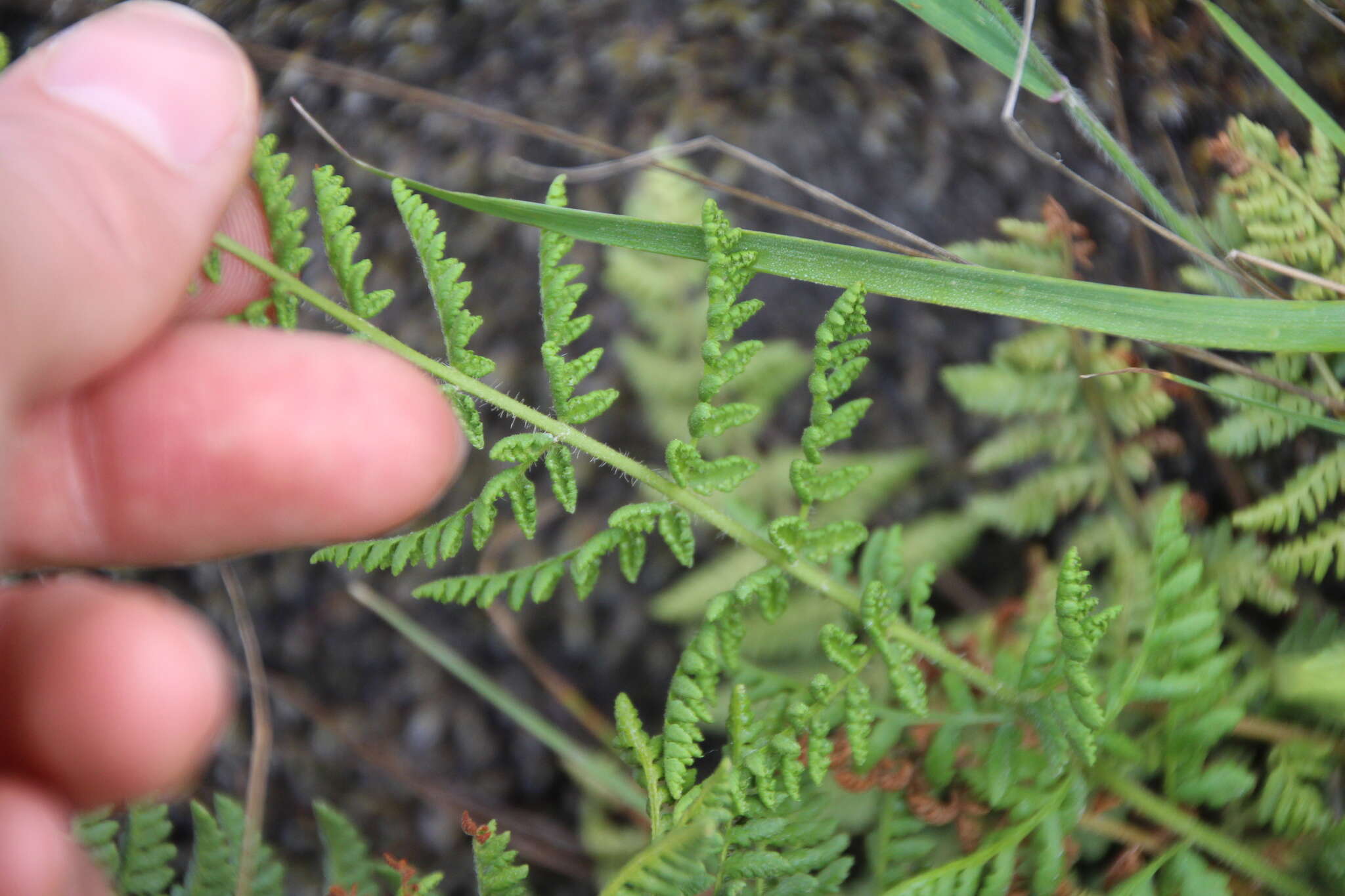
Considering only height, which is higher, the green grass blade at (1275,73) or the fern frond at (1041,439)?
the green grass blade at (1275,73)

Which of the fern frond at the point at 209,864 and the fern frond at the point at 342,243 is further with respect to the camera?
the fern frond at the point at 209,864

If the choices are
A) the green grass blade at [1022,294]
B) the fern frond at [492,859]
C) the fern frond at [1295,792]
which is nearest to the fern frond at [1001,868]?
the fern frond at [1295,792]

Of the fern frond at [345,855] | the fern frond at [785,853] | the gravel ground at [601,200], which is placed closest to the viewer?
the fern frond at [785,853]

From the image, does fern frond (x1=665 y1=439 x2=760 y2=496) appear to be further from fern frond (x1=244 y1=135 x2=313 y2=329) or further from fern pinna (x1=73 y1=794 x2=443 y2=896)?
fern pinna (x1=73 y1=794 x2=443 y2=896)

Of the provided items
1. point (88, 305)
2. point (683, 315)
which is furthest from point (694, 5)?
point (88, 305)

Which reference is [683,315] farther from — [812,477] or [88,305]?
[88,305]

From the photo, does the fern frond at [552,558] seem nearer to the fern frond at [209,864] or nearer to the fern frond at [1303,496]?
the fern frond at [209,864]

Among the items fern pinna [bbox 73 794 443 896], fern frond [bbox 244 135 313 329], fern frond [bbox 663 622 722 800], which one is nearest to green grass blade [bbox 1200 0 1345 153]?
fern frond [bbox 663 622 722 800]
